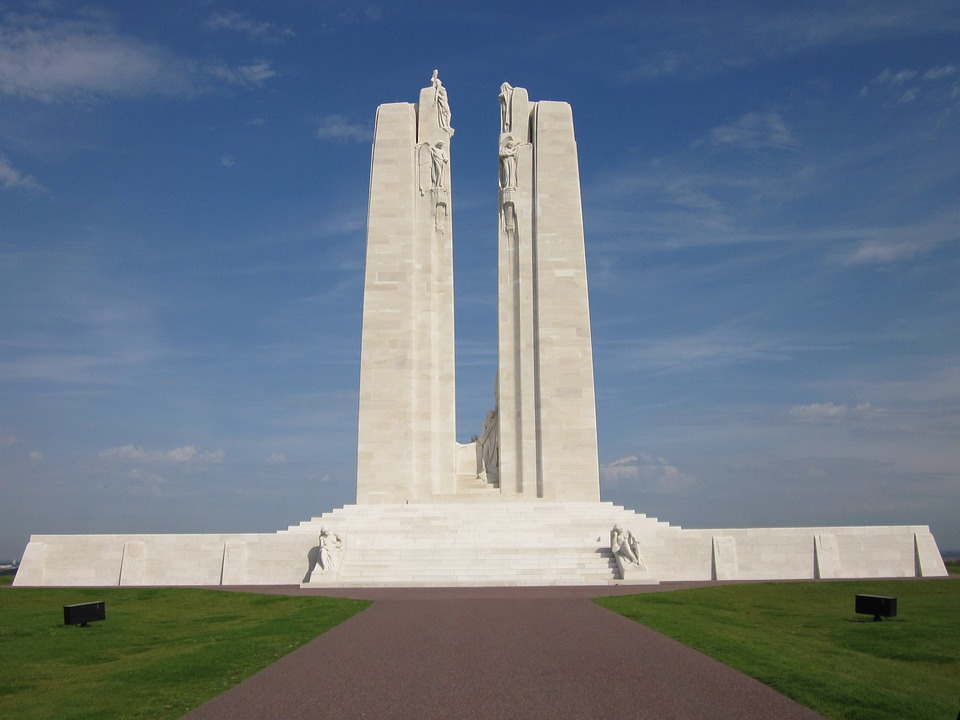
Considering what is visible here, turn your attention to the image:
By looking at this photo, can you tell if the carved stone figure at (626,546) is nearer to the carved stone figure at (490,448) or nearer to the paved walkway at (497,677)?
the paved walkway at (497,677)

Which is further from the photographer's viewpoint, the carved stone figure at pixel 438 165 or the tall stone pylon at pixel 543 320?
the carved stone figure at pixel 438 165

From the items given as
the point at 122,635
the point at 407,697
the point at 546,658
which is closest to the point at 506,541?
the point at 122,635

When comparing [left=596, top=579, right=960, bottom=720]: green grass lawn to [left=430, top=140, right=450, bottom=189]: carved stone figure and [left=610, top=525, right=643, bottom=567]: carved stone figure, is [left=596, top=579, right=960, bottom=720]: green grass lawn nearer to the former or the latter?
[left=610, top=525, right=643, bottom=567]: carved stone figure

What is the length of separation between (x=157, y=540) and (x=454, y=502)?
965cm

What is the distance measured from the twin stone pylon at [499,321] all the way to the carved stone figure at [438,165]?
0.05 m

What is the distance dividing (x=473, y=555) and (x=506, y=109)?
18.7 meters

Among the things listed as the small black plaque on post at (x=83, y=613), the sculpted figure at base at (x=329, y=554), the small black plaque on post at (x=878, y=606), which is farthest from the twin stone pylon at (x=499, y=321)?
the small black plaque on post at (x=878, y=606)

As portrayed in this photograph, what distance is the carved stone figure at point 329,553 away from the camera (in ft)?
71.1

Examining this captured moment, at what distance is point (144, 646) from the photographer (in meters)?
12.1

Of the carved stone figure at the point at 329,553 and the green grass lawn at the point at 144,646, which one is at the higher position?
the carved stone figure at the point at 329,553

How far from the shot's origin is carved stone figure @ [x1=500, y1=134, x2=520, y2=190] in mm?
32531

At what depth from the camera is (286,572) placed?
897 inches

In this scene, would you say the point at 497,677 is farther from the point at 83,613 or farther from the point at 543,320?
the point at 543,320

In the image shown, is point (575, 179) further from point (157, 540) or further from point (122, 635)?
point (122, 635)
